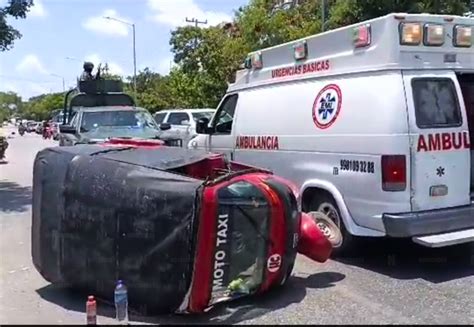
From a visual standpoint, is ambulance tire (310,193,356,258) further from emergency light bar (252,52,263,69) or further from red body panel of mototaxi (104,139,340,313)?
emergency light bar (252,52,263,69)

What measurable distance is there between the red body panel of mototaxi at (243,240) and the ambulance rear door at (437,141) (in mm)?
1408

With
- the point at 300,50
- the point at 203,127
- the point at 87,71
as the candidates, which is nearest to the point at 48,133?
the point at 87,71

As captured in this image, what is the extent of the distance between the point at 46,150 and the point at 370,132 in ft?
10.6

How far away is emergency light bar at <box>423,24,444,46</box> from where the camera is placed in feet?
20.1

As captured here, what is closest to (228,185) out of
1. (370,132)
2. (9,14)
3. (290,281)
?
(290,281)

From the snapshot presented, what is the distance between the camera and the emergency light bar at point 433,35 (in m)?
6.12

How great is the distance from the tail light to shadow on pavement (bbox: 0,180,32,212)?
22.5 feet

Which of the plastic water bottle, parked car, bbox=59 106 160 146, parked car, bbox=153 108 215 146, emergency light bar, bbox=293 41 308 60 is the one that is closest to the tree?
parked car, bbox=59 106 160 146

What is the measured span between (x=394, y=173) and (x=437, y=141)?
0.59 meters

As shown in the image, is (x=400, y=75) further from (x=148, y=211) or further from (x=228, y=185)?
(x=148, y=211)

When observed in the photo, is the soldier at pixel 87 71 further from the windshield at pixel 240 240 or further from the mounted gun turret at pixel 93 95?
the windshield at pixel 240 240

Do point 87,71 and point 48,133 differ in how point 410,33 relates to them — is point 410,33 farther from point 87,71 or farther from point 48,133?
point 48,133

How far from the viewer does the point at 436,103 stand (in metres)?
6.02

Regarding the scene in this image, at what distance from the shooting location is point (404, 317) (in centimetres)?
470
